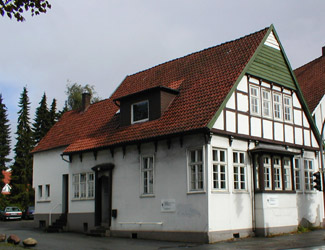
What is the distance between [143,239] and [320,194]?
1038cm

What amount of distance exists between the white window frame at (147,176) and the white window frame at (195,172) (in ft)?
6.83

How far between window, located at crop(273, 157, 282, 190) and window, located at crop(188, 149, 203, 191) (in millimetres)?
4456

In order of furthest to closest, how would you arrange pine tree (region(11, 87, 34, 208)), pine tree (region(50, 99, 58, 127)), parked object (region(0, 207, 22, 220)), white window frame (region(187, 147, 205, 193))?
pine tree (region(50, 99, 58, 127))
pine tree (region(11, 87, 34, 208))
parked object (region(0, 207, 22, 220))
white window frame (region(187, 147, 205, 193))

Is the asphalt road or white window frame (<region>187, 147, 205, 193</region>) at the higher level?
white window frame (<region>187, 147, 205, 193</region>)

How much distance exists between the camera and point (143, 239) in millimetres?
18594

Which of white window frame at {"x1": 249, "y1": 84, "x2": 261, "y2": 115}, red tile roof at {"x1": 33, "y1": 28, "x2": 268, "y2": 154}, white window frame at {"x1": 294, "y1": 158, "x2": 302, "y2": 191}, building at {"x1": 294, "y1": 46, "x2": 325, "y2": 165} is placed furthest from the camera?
building at {"x1": 294, "y1": 46, "x2": 325, "y2": 165}

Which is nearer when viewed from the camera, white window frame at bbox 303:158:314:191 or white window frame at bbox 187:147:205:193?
white window frame at bbox 187:147:205:193

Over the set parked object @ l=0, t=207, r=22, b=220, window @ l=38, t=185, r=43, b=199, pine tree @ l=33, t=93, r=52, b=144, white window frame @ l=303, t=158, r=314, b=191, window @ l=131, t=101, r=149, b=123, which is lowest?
parked object @ l=0, t=207, r=22, b=220

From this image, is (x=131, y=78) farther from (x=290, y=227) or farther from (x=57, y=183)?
(x=290, y=227)

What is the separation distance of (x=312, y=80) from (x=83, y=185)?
54.2ft

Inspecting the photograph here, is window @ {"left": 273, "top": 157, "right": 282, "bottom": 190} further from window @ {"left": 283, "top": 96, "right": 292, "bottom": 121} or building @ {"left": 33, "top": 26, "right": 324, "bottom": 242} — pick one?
window @ {"left": 283, "top": 96, "right": 292, "bottom": 121}

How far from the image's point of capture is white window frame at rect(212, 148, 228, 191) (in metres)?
17.2

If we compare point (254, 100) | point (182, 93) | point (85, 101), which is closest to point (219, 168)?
point (254, 100)

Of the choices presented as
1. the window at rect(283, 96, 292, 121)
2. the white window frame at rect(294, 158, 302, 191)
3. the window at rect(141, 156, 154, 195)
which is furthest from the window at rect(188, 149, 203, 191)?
the white window frame at rect(294, 158, 302, 191)
